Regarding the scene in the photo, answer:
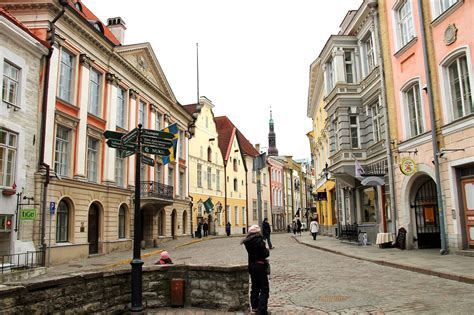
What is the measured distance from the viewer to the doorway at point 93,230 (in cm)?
2292

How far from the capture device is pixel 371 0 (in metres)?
20.4

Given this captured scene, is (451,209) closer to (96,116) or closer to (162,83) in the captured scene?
(96,116)

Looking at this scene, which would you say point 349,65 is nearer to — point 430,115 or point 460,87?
point 430,115

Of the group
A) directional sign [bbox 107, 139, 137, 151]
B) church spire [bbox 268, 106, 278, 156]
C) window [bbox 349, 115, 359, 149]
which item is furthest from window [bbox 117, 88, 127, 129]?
church spire [bbox 268, 106, 278, 156]

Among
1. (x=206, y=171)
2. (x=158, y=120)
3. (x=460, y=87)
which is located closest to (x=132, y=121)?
(x=158, y=120)

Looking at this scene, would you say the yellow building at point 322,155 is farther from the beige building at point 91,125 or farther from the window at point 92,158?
the window at point 92,158

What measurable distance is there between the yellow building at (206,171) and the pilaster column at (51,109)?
69.7 ft

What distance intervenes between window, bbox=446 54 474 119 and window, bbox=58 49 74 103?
16578 mm

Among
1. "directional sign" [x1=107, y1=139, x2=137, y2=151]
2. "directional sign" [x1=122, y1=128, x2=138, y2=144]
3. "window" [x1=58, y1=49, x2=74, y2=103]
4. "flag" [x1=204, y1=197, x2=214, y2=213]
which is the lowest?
"directional sign" [x1=107, y1=139, x2=137, y2=151]

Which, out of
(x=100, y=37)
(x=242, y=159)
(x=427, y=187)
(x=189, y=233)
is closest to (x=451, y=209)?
(x=427, y=187)

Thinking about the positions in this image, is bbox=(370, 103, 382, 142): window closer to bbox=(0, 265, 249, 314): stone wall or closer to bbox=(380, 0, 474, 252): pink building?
bbox=(380, 0, 474, 252): pink building

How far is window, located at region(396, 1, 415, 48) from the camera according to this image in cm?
1803

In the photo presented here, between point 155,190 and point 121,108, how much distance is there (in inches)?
225

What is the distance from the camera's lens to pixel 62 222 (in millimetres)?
20391
